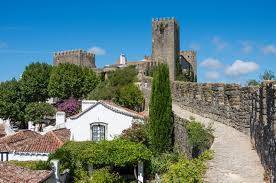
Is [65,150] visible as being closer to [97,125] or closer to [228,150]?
[97,125]

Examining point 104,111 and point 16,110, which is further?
point 16,110

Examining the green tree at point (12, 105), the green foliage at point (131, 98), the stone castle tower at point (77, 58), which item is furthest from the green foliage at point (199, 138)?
the stone castle tower at point (77, 58)

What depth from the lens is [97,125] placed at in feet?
102

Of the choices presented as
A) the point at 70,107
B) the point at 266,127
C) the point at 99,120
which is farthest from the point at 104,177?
the point at 70,107

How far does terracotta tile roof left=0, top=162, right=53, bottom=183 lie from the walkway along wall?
354 inches

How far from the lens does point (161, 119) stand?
25.9m

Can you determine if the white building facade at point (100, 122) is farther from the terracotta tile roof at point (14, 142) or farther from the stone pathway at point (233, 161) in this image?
the stone pathway at point (233, 161)

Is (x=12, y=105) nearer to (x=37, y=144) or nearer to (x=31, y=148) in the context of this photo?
(x=37, y=144)

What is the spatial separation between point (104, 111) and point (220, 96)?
9.72m

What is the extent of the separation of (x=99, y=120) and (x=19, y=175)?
11.0 metres

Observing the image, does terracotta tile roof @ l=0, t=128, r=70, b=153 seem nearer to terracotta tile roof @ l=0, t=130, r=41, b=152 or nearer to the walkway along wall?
terracotta tile roof @ l=0, t=130, r=41, b=152

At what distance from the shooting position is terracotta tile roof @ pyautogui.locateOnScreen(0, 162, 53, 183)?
19.7 m

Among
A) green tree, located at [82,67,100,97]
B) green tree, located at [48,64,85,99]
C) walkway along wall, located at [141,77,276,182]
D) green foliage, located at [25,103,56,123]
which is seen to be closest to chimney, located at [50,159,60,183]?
walkway along wall, located at [141,77,276,182]

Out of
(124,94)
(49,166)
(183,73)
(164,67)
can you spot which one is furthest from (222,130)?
(183,73)
